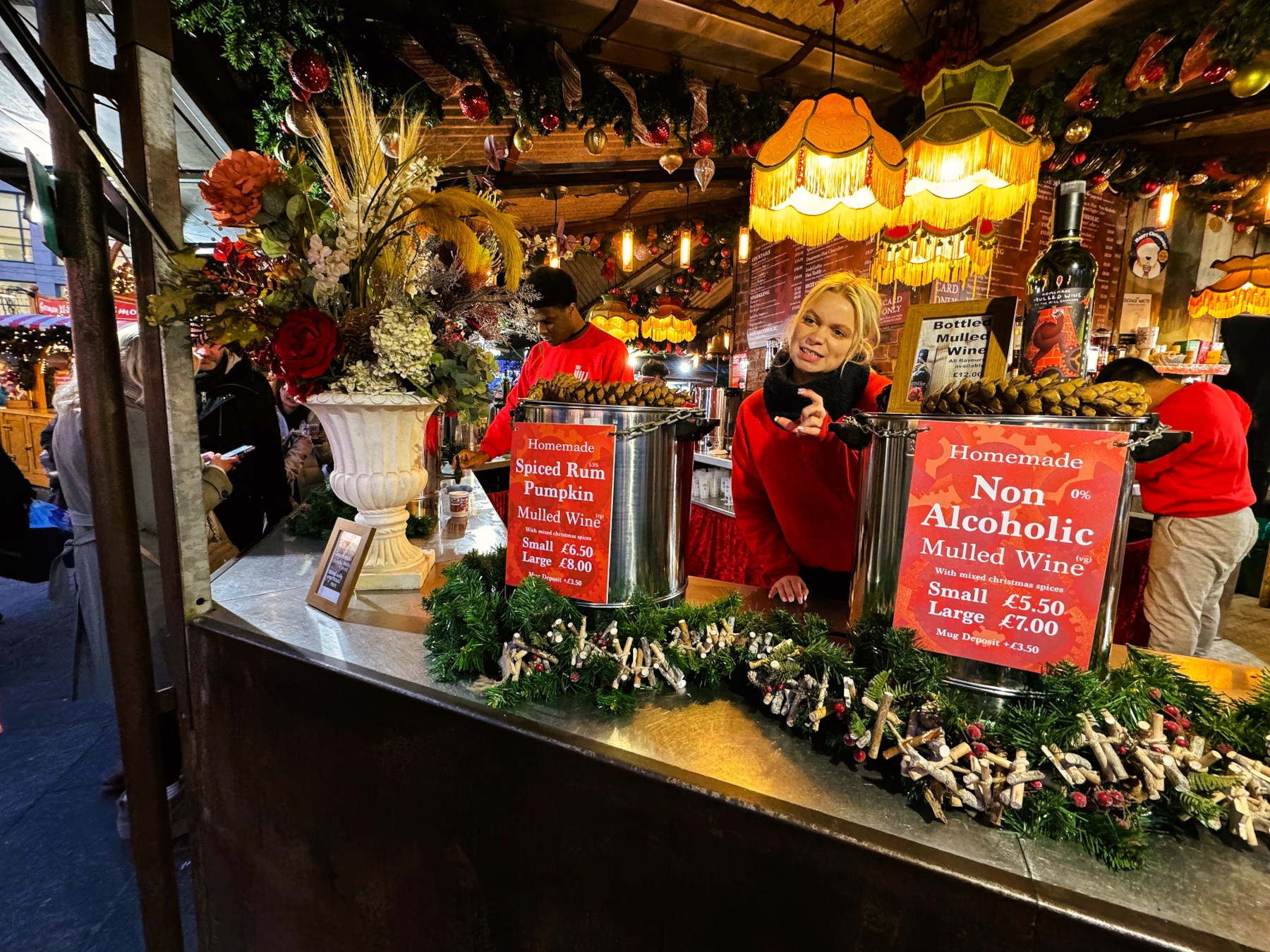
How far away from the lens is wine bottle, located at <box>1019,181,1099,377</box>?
0.77m

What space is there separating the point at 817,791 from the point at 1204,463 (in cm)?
294

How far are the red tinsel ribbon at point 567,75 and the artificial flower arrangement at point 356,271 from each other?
2.47 meters

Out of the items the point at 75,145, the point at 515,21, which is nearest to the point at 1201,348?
the point at 515,21

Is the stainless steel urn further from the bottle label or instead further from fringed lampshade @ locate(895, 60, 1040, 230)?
fringed lampshade @ locate(895, 60, 1040, 230)

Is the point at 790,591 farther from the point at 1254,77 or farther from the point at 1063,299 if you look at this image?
the point at 1254,77

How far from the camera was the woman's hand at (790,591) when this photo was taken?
1156 millimetres

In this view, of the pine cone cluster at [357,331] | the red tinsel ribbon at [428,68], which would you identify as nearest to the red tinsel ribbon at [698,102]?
the red tinsel ribbon at [428,68]

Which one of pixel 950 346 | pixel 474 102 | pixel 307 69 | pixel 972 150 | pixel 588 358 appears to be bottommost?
pixel 950 346

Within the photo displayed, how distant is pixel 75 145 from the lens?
2.77 ft

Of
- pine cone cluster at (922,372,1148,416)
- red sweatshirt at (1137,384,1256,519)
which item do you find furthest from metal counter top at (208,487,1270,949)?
red sweatshirt at (1137,384,1256,519)

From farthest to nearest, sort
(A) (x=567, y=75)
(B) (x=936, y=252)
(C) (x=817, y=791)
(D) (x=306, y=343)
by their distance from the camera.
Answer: (B) (x=936, y=252)
(A) (x=567, y=75)
(D) (x=306, y=343)
(C) (x=817, y=791)

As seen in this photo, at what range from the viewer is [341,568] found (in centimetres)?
104

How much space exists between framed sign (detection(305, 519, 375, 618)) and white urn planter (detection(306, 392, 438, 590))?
0.09 meters

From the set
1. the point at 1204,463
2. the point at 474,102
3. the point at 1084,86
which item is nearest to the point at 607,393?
the point at 1204,463
